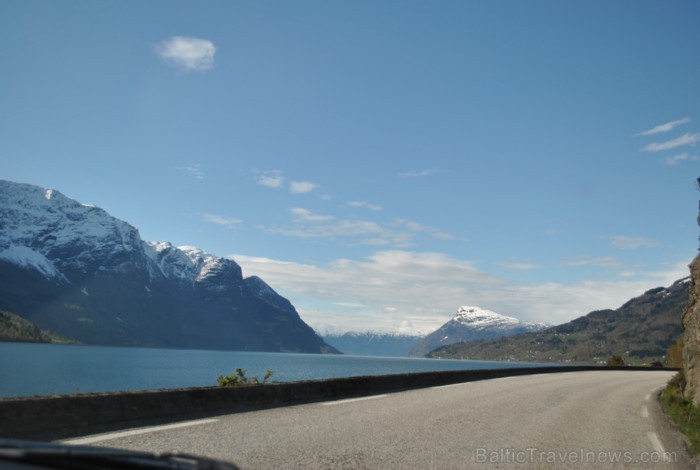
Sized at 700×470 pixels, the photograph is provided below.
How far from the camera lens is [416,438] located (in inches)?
336

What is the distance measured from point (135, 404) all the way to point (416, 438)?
15.0 feet

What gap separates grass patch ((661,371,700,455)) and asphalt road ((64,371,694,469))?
0.34 m

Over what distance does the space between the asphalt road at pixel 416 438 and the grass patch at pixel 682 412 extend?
0.34m

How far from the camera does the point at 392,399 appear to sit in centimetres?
1458

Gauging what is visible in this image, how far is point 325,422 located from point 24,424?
4.65 meters

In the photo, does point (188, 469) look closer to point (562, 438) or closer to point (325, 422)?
point (325, 422)

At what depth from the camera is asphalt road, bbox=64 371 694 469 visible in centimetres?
681

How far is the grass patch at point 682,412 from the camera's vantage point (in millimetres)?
11179

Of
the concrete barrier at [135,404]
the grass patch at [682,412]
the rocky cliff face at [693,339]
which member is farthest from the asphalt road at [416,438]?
the rocky cliff face at [693,339]

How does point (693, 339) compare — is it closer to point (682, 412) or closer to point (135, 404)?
point (682, 412)

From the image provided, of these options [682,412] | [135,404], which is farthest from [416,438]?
[682,412]

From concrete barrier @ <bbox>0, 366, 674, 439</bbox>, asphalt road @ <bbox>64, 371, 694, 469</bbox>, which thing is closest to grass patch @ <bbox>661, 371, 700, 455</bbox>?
asphalt road @ <bbox>64, 371, 694, 469</bbox>

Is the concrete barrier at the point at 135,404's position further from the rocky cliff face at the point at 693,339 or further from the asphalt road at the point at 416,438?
the rocky cliff face at the point at 693,339

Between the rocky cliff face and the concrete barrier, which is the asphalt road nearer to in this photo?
the concrete barrier
